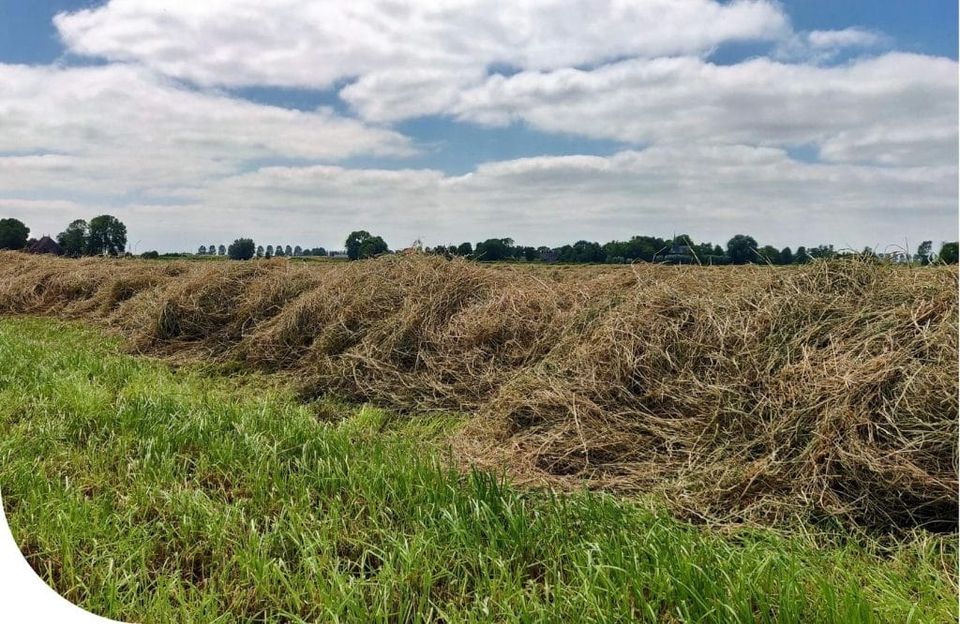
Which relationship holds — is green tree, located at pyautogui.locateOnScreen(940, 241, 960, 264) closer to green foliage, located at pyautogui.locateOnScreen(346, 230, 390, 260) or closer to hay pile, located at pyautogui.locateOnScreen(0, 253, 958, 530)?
hay pile, located at pyautogui.locateOnScreen(0, 253, 958, 530)

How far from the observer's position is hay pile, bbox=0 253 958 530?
292 cm

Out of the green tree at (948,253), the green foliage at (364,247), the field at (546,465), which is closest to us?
the field at (546,465)

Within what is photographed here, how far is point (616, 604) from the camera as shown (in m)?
1.83

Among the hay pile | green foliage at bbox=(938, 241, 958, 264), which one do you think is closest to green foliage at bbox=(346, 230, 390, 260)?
the hay pile

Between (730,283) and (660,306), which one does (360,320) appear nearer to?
(660,306)

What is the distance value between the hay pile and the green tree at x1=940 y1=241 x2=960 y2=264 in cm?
14

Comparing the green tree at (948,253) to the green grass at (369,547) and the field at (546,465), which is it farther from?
the green grass at (369,547)

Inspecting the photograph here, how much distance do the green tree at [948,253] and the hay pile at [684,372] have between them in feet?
0.45

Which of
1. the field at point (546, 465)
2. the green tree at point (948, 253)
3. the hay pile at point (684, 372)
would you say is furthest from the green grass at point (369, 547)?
the green tree at point (948, 253)

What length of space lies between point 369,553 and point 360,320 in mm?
4575

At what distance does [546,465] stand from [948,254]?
8.11 feet

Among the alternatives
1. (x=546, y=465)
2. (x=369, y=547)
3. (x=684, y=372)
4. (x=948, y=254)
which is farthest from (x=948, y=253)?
(x=369, y=547)

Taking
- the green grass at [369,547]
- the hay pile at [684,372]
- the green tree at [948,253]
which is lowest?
the green grass at [369,547]

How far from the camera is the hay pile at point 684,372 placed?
115 inches
